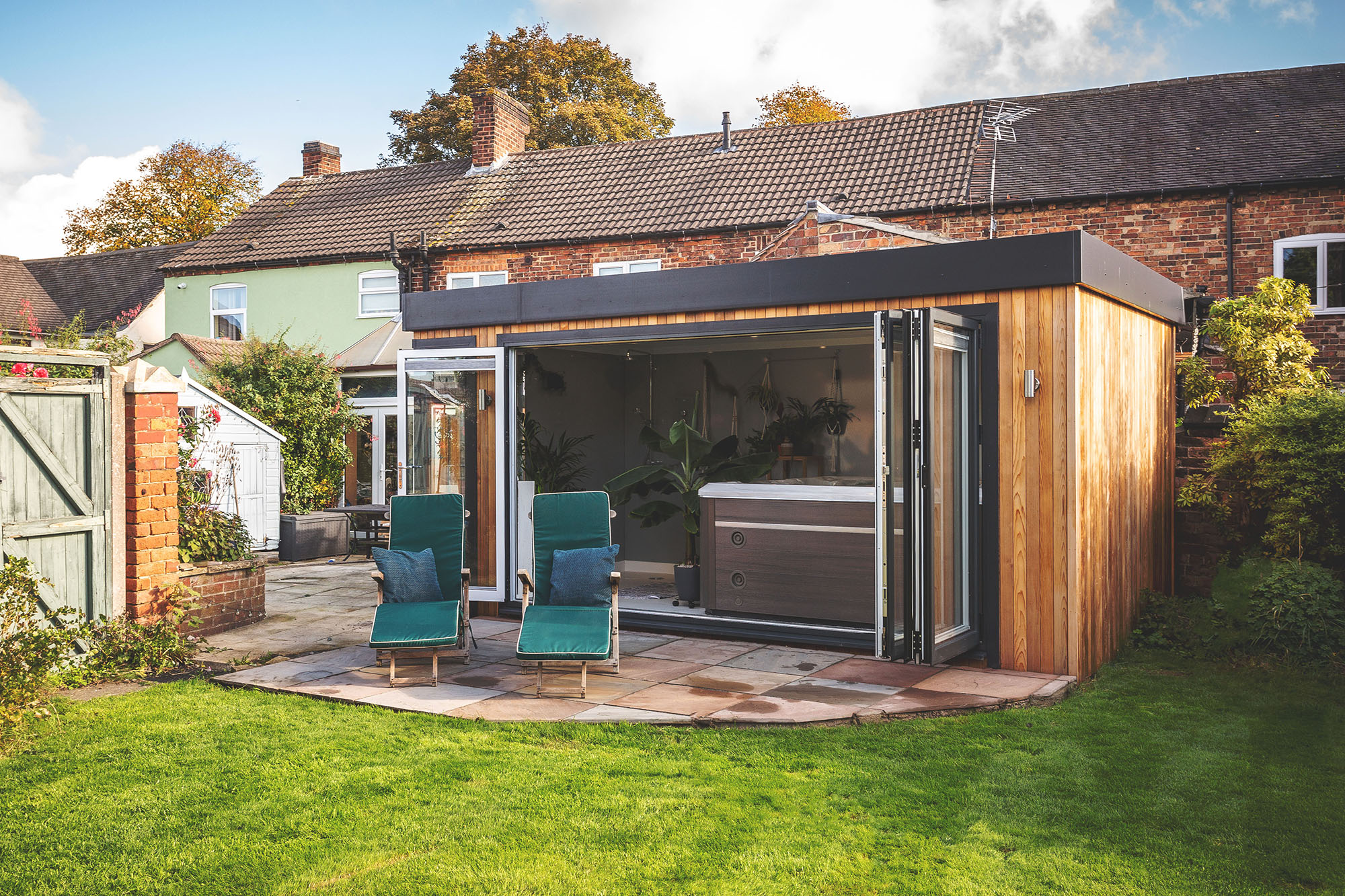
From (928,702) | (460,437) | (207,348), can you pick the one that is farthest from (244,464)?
(928,702)

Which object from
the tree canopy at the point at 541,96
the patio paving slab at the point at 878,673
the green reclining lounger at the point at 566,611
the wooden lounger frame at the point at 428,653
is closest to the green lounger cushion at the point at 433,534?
the wooden lounger frame at the point at 428,653

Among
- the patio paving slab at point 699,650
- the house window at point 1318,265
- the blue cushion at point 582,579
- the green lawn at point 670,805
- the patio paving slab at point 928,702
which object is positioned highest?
the house window at point 1318,265

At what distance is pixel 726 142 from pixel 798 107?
8.01 meters

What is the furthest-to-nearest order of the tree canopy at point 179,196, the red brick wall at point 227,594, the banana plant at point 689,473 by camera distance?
the tree canopy at point 179,196, the banana plant at point 689,473, the red brick wall at point 227,594

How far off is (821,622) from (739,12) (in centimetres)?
1662

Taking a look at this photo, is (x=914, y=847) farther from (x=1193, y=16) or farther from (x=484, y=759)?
(x=1193, y=16)

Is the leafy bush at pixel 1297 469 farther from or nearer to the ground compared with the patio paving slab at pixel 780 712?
farther from the ground

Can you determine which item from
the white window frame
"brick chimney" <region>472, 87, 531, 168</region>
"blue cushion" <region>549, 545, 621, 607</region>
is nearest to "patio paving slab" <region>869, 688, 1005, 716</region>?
"blue cushion" <region>549, 545, 621, 607</region>

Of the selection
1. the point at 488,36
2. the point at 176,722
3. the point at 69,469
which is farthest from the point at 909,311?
the point at 488,36

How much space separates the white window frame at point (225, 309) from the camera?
807 inches

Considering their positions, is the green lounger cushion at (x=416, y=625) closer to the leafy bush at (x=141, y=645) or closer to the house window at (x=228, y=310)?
the leafy bush at (x=141, y=645)

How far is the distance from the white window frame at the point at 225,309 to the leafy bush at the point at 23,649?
1567cm

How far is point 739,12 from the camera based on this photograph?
20688mm

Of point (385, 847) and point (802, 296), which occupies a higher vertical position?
point (802, 296)
